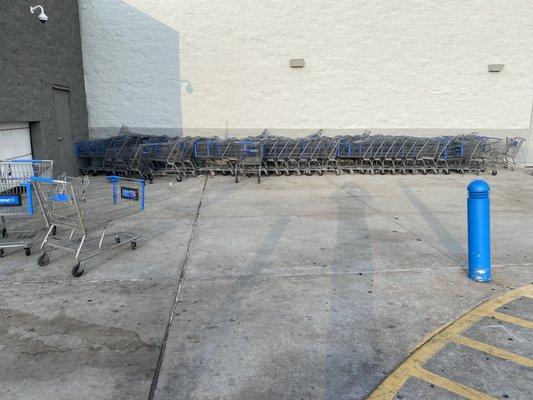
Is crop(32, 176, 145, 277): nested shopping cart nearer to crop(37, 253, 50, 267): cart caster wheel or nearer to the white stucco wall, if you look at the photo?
crop(37, 253, 50, 267): cart caster wheel

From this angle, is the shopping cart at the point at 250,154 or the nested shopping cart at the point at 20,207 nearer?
the nested shopping cart at the point at 20,207

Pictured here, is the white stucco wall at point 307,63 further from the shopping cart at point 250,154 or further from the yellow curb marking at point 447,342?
the yellow curb marking at point 447,342

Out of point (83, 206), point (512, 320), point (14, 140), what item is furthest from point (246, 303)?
point (14, 140)

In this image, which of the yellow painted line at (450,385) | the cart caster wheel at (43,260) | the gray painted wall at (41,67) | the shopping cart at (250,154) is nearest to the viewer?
the yellow painted line at (450,385)

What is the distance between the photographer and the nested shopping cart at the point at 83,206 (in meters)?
5.05

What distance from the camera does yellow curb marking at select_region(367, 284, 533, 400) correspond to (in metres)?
2.95

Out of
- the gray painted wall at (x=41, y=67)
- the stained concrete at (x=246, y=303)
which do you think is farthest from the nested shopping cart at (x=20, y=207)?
the gray painted wall at (x=41, y=67)

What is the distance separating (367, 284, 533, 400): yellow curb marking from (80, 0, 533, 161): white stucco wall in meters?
10.8

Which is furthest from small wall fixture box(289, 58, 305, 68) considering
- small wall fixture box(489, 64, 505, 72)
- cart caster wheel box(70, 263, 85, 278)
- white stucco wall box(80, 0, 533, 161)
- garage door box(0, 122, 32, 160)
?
cart caster wheel box(70, 263, 85, 278)

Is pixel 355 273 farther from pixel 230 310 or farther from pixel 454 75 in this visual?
pixel 454 75

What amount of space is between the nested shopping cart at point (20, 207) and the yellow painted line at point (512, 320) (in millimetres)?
5151

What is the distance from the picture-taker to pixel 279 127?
14.3 metres

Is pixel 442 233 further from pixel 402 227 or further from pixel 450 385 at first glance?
pixel 450 385

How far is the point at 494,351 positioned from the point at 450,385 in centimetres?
66
